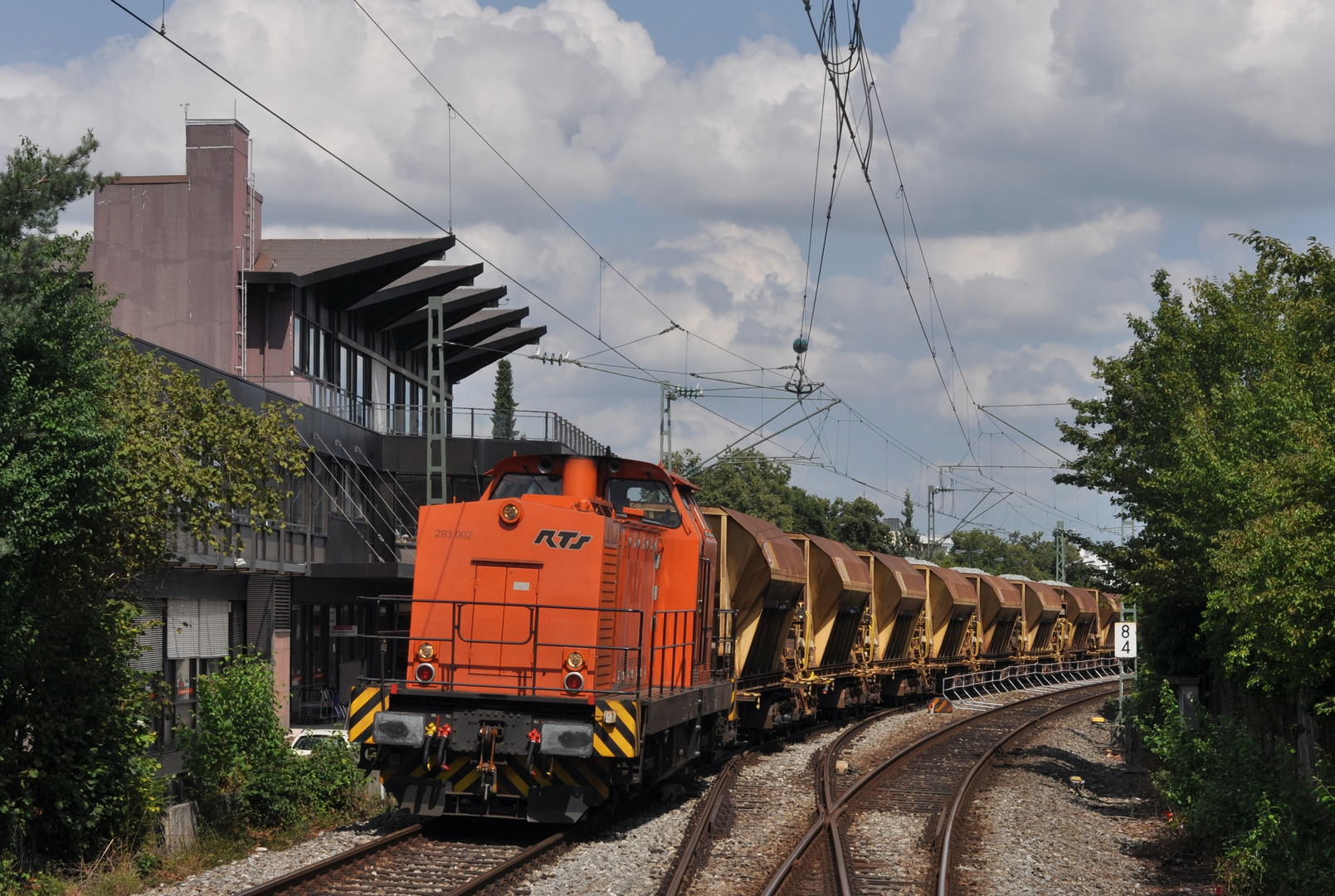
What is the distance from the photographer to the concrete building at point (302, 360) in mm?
26250

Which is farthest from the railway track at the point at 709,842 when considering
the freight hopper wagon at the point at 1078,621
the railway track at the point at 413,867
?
the freight hopper wagon at the point at 1078,621

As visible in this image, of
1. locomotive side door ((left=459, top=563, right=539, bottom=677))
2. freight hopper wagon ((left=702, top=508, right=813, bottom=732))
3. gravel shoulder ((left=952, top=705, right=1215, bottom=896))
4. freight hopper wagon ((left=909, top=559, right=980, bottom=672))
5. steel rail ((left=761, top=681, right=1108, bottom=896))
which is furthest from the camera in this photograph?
freight hopper wagon ((left=909, top=559, right=980, bottom=672))

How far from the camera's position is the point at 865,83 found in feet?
48.0

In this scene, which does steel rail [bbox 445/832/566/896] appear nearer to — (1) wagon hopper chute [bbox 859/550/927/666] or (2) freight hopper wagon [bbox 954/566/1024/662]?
(1) wagon hopper chute [bbox 859/550/927/666]

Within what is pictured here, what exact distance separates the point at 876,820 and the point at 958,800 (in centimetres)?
154

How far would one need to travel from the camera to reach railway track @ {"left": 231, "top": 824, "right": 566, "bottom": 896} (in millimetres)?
10070

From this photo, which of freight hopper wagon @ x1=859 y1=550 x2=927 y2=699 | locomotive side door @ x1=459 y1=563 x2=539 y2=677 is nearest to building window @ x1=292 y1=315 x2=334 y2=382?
freight hopper wagon @ x1=859 y1=550 x2=927 y2=699

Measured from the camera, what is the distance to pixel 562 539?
1262 centimetres

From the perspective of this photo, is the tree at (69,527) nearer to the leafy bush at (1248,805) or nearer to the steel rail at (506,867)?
the steel rail at (506,867)

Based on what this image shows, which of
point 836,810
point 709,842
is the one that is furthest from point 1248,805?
point 709,842

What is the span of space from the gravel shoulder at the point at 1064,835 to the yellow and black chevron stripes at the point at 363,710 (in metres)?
5.52

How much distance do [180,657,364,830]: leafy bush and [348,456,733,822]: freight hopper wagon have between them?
1512 millimetres

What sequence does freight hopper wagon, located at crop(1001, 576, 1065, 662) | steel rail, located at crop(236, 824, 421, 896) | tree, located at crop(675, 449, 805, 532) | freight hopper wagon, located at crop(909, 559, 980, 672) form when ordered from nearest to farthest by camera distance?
steel rail, located at crop(236, 824, 421, 896) → freight hopper wagon, located at crop(909, 559, 980, 672) → freight hopper wagon, located at crop(1001, 576, 1065, 662) → tree, located at crop(675, 449, 805, 532)

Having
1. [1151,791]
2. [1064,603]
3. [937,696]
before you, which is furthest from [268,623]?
[1064,603]
